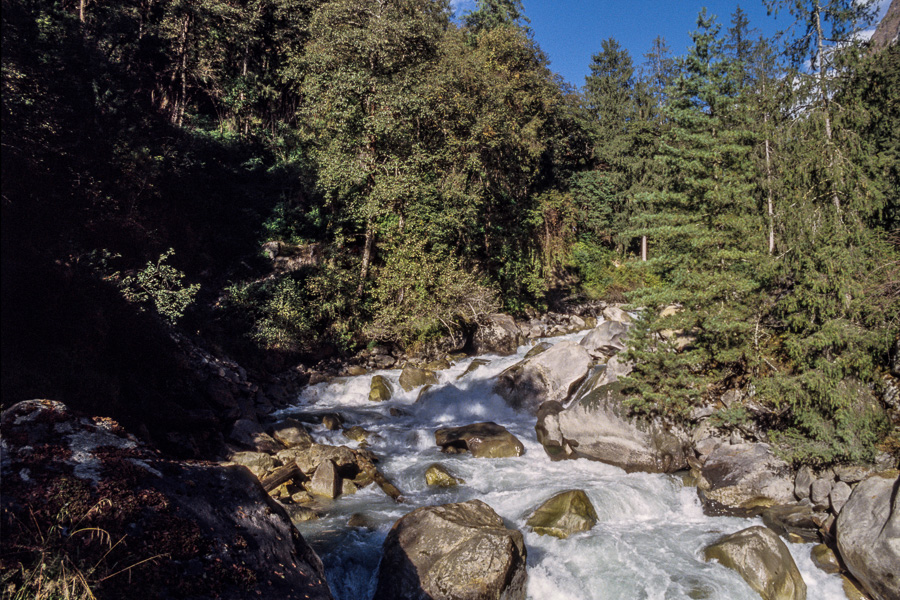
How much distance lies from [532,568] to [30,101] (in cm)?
1302

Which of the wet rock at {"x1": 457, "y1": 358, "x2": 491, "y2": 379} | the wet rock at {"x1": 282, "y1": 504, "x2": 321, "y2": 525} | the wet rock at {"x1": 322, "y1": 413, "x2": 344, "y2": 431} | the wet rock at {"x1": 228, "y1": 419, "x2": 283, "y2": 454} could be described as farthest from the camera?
the wet rock at {"x1": 457, "y1": 358, "x2": 491, "y2": 379}

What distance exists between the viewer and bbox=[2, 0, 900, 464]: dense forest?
9492mm

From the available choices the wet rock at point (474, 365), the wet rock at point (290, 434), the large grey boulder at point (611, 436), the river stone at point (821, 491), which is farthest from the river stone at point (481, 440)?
the river stone at point (821, 491)

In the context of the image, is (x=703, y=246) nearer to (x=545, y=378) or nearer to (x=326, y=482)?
(x=545, y=378)

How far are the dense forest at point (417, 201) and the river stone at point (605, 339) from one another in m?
1.83

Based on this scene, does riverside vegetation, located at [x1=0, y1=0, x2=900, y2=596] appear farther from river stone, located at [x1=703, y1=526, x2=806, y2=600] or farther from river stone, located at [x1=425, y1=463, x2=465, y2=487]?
river stone, located at [x1=425, y1=463, x2=465, y2=487]

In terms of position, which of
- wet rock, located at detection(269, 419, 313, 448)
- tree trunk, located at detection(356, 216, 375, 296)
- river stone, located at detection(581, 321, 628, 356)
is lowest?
wet rock, located at detection(269, 419, 313, 448)

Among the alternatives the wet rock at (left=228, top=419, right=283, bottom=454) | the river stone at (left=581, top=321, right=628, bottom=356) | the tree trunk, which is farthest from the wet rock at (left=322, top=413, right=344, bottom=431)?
the river stone at (left=581, top=321, right=628, bottom=356)

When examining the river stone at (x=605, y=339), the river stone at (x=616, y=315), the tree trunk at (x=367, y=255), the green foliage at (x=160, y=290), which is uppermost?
the tree trunk at (x=367, y=255)

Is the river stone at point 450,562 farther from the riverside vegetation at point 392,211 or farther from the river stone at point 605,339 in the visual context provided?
the river stone at point 605,339

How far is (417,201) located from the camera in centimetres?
2127

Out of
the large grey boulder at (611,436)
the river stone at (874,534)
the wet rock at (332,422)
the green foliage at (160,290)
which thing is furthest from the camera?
the wet rock at (332,422)

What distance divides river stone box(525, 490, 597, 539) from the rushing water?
163 mm

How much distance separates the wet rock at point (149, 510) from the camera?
14.2 ft
